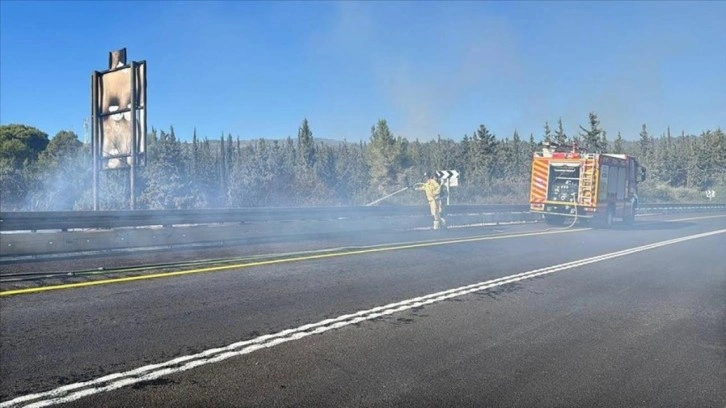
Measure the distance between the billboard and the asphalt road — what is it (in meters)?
9.27

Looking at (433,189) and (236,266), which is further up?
(433,189)

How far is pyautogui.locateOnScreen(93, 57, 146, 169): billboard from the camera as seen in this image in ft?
51.3

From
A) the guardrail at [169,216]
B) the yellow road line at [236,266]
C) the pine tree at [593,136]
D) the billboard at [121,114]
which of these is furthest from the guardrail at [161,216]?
the pine tree at [593,136]

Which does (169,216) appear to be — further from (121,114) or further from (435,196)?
(435,196)

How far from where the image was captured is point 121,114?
1608 centimetres

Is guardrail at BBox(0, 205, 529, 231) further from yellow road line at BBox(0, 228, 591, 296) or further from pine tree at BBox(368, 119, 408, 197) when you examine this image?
pine tree at BBox(368, 119, 408, 197)

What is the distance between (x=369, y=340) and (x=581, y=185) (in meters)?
16.8

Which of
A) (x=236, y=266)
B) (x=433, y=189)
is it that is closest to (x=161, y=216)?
(x=236, y=266)

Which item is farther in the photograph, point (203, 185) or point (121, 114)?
point (203, 185)

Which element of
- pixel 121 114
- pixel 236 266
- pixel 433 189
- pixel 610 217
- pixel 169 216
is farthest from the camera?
pixel 610 217

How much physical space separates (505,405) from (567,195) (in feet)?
59.3

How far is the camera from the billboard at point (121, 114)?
15.6m

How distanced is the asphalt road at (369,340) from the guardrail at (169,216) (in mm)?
4610

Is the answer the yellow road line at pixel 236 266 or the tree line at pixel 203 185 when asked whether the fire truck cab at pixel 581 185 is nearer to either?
the tree line at pixel 203 185
